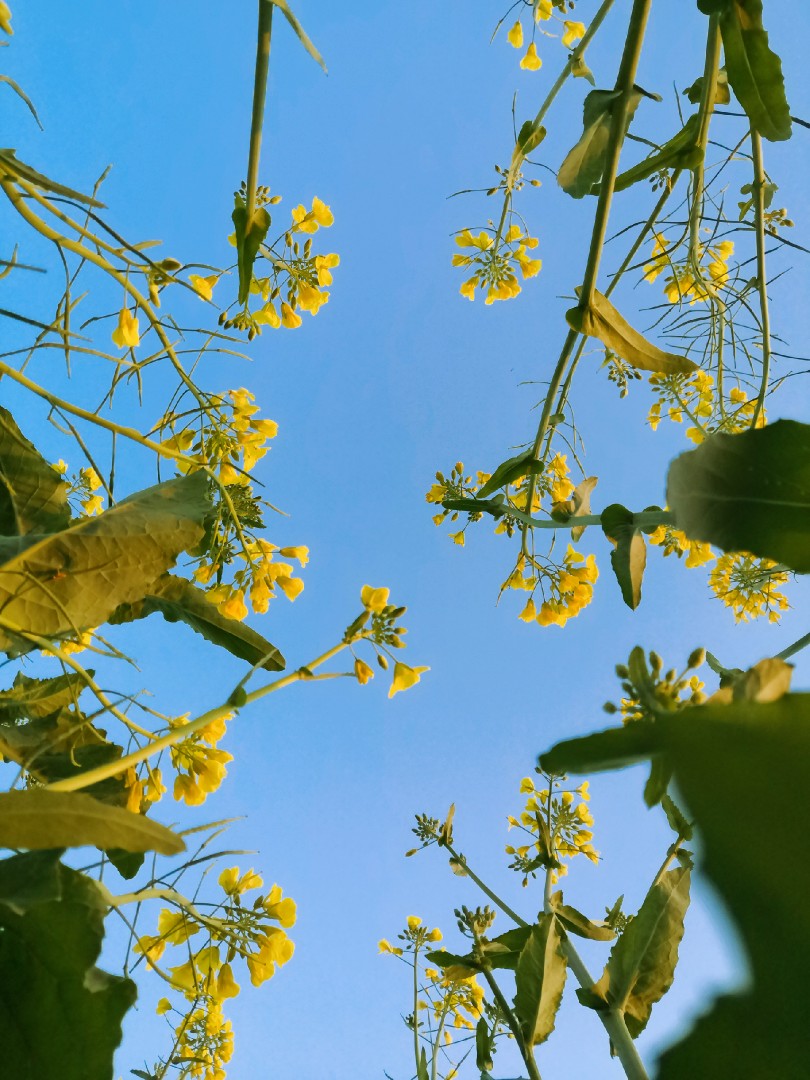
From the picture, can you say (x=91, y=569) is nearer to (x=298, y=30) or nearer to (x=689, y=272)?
(x=298, y=30)

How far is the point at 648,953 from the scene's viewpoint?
1122mm

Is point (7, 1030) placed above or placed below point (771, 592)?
below

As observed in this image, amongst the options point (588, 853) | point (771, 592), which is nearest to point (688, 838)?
point (588, 853)

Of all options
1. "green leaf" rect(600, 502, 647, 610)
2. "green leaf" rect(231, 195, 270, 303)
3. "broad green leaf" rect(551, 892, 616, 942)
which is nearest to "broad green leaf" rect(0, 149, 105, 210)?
"green leaf" rect(231, 195, 270, 303)

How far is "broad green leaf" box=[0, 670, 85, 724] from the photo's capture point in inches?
51.2

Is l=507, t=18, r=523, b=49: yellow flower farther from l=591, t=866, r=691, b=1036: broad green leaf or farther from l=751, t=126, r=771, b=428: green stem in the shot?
l=591, t=866, r=691, b=1036: broad green leaf

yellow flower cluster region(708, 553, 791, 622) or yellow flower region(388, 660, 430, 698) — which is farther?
yellow flower cluster region(708, 553, 791, 622)

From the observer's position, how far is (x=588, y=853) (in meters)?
2.43

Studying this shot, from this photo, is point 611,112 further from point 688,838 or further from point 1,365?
point 688,838

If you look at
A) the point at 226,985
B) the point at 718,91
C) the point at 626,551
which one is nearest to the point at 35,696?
the point at 226,985

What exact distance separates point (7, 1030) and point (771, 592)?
10.7ft

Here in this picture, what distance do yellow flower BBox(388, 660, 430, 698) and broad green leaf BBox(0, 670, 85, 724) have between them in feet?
1.71

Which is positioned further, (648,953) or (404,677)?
(404,677)

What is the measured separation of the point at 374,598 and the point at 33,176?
0.74 meters
